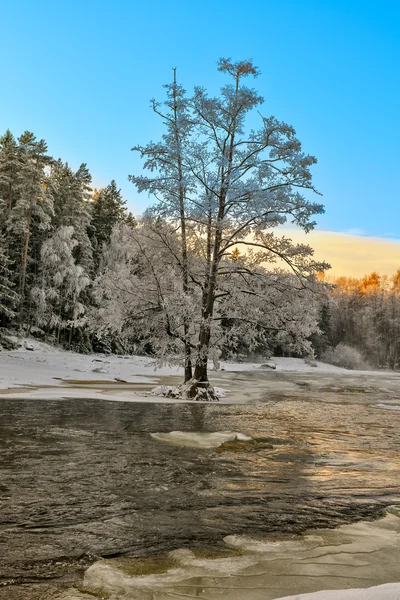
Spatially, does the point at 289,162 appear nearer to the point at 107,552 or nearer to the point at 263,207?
the point at 263,207

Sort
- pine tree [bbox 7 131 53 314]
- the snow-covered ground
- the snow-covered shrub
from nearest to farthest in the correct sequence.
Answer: the snow-covered ground
pine tree [bbox 7 131 53 314]
the snow-covered shrub

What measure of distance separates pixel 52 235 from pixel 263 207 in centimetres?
3340

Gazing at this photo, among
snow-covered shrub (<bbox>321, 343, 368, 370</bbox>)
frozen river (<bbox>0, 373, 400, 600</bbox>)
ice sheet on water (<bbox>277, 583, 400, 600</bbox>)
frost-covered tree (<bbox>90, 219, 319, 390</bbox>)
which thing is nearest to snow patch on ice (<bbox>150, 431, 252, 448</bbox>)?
frozen river (<bbox>0, 373, 400, 600</bbox>)

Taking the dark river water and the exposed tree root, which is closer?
the dark river water

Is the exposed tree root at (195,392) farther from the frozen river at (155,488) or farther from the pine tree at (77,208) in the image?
the pine tree at (77,208)

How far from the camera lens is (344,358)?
266 feet

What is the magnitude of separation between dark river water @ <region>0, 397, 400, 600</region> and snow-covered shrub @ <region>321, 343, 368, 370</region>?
71083 mm

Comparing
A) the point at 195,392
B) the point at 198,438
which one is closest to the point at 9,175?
the point at 195,392

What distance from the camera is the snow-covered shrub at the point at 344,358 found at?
79875 mm

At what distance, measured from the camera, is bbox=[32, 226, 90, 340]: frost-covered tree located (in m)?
44.2

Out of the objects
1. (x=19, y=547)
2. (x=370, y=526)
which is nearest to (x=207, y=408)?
(x=370, y=526)

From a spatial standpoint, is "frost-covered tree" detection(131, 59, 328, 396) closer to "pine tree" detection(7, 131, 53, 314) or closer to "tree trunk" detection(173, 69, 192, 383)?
"tree trunk" detection(173, 69, 192, 383)

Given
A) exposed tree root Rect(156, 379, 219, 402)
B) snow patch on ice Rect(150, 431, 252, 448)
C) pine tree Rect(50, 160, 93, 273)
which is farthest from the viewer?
pine tree Rect(50, 160, 93, 273)

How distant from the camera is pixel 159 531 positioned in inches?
173
